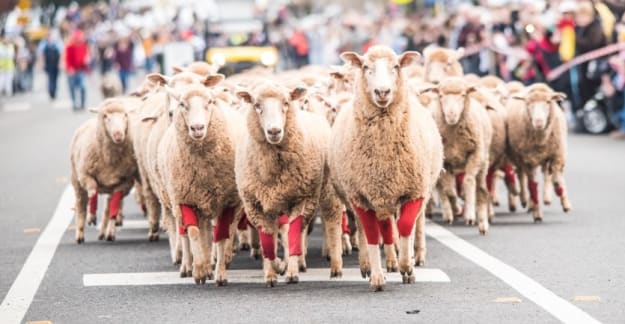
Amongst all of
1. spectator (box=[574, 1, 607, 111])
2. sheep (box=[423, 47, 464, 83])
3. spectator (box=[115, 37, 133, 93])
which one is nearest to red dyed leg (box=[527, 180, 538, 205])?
sheep (box=[423, 47, 464, 83])

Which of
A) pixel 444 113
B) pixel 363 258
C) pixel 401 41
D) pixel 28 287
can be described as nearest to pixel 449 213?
pixel 444 113

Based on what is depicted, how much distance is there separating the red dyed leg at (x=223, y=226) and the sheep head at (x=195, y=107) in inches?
25.9

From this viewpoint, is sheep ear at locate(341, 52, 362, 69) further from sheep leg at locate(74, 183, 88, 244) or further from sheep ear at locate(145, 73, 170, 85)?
sheep leg at locate(74, 183, 88, 244)

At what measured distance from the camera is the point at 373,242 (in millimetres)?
11938

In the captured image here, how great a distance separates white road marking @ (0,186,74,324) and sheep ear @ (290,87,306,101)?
Result: 2343 millimetres

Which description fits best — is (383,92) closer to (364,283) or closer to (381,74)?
(381,74)

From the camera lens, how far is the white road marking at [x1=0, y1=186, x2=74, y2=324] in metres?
11.3

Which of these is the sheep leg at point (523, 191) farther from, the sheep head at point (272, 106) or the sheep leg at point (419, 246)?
the sheep head at point (272, 106)

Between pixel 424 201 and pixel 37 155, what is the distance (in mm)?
15981

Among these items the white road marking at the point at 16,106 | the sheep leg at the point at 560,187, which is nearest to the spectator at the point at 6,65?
the white road marking at the point at 16,106

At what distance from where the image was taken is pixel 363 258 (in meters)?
12.5

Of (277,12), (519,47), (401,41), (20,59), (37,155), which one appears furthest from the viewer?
(277,12)

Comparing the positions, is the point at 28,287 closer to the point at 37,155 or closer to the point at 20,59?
the point at 37,155

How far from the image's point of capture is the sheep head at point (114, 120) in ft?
52.0
